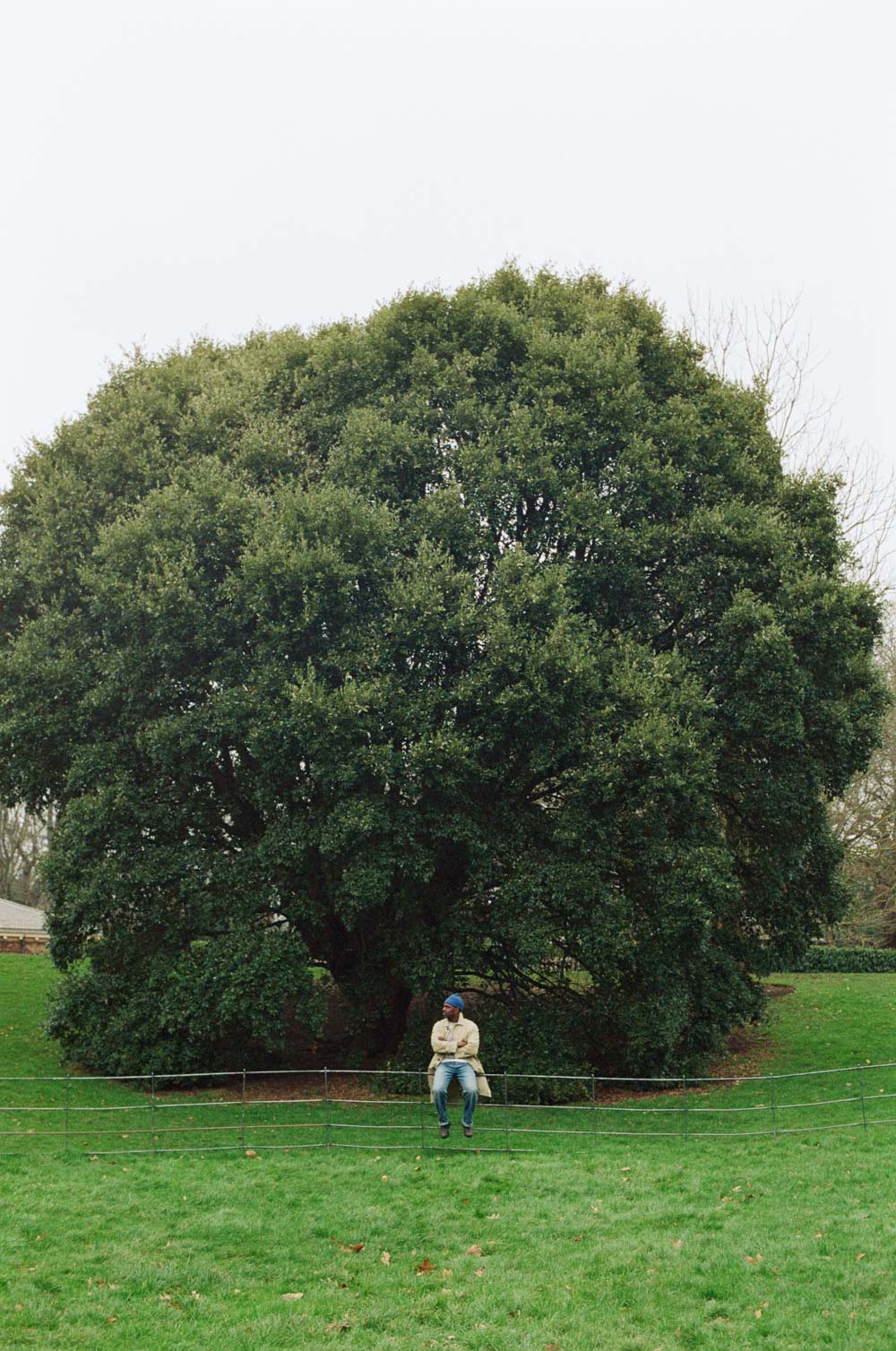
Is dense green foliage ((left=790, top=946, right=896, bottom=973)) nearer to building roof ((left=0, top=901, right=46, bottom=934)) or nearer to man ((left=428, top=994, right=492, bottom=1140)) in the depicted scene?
man ((left=428, top=994, right=492, bottom=1140))

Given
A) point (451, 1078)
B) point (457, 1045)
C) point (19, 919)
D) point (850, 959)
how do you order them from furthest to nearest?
point (19, 919) → point (850, 959) → point (451, 1078) → point (457, 1045)

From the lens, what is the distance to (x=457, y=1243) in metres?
12.1

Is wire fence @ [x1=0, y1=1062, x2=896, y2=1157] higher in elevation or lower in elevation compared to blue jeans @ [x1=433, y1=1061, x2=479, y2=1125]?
lower

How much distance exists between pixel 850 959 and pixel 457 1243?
32968mm

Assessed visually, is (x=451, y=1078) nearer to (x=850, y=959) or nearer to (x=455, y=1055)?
(x=455, y=1055)

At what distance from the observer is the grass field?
9.93 metres

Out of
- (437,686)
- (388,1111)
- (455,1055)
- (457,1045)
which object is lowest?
Answer: (388,1111)

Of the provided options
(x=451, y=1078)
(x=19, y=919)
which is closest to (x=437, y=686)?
(x=451, y=1078)

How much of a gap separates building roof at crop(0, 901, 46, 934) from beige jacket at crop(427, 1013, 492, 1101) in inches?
1340

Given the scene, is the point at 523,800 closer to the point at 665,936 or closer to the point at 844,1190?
the point at 665,936

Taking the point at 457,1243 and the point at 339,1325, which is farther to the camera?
the point at 457,1243

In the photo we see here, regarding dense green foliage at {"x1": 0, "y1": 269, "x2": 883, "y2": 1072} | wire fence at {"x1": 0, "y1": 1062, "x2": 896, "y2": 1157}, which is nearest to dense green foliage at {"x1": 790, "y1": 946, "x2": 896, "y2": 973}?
dense green foliage at {"x1": 0, "y1": 269, "x2": 883, "y2": 1072}

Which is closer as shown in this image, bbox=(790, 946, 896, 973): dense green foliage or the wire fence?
the wire fence

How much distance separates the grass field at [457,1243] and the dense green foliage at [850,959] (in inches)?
986
